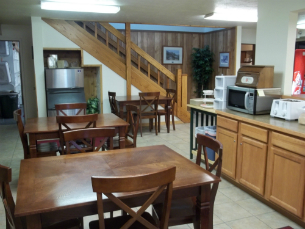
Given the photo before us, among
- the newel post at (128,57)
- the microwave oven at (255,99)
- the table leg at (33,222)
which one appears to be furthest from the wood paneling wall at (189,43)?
the table leg at (33,222)

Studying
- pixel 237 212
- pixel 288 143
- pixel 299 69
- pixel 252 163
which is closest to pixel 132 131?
pixel 252 163

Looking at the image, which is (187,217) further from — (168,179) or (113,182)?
(113,182)

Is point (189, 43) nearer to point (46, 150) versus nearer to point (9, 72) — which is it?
point (9, 72)

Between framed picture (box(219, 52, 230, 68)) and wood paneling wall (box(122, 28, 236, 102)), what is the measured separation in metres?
0.09

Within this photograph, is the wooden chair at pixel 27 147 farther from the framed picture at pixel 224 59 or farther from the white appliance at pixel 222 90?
the framed picture at pixel 224 59

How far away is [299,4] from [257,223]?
236cm

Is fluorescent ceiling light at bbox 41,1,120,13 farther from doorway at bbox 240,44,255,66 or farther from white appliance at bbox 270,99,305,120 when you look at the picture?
doorway at bbox 240,44,255,66

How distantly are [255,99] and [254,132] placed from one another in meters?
0.42

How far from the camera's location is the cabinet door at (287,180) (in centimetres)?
244

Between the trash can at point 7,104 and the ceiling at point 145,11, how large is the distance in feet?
7.15

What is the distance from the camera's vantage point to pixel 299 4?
3127 millimetres

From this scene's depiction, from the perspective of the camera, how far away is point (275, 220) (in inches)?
104

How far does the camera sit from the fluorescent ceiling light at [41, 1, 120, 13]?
464cm

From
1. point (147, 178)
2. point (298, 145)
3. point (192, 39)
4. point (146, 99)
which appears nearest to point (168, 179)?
point (147, 178)
